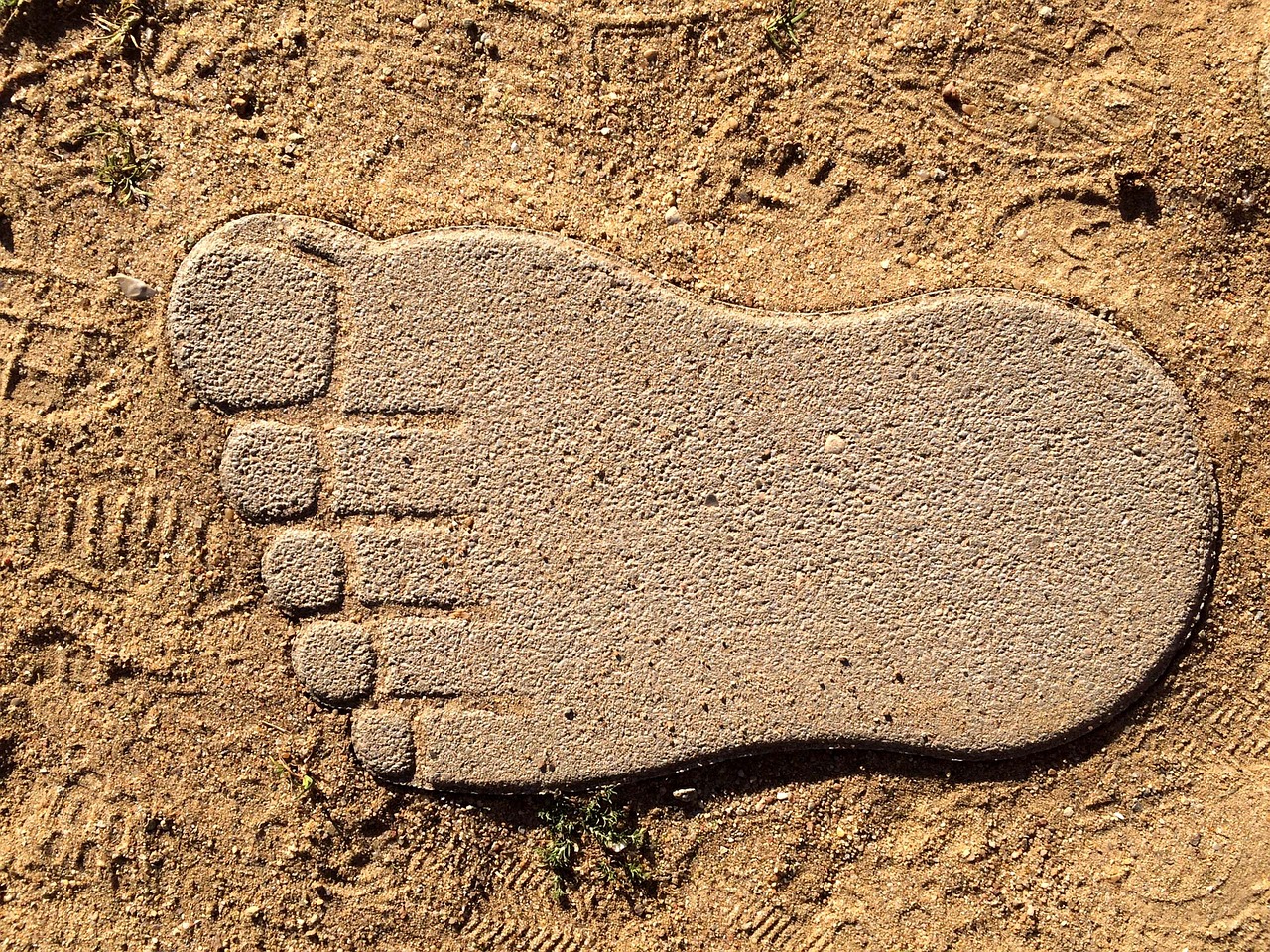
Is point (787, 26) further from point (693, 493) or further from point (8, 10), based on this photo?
point (8, 10)

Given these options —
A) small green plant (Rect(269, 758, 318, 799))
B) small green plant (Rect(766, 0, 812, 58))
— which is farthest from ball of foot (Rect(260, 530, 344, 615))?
small green plant (Rect(766, 0, 812, 58))

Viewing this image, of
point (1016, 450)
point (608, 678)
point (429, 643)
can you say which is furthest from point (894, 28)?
→ point (429, 643)

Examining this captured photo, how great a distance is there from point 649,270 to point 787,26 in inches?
36.9

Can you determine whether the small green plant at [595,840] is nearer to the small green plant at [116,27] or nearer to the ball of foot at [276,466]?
the ball of foot at [276,466]

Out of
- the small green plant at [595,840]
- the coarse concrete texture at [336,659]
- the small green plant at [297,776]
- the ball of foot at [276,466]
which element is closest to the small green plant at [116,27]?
the ball of foot at [276,466]

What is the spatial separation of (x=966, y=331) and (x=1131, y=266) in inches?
23.6

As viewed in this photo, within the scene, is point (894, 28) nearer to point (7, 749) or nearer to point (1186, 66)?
point (1186, 66)

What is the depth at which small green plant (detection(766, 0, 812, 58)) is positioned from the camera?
2.89m

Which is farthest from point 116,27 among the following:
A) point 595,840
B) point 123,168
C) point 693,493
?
point 595,840

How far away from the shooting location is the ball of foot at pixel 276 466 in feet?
9.29

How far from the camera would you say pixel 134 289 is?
2871mm

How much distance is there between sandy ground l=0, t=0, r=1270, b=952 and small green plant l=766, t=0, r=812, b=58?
0.13 feet

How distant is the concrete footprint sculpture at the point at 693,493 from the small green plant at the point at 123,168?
335mm

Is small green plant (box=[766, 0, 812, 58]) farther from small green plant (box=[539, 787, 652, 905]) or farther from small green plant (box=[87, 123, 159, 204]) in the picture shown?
small green plant (box=[539, 787, 652, 905])
